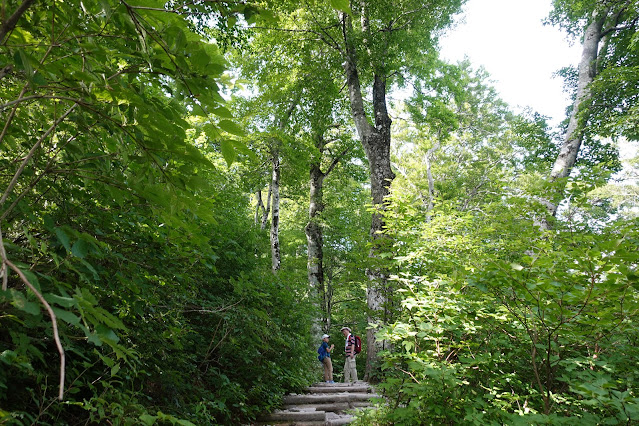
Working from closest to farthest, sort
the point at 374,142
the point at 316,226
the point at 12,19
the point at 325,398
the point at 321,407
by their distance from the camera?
the point at 12,19
the point at 321,407
the point at 325,398
the point at 374,142
the point at 316,226

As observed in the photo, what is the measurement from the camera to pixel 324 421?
17.7ft

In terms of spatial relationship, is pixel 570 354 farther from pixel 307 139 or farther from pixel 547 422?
pixel 307 139

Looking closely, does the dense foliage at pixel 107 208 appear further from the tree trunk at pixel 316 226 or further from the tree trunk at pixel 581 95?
the tree trunk at pixel 581 95

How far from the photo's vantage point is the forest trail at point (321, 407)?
5301 millimetres

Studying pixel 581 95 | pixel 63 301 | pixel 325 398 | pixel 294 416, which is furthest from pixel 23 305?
pixel 581 95

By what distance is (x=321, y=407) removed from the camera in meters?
6.11

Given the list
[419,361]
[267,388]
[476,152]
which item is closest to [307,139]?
[267,388]

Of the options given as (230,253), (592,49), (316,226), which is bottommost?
(230,253)

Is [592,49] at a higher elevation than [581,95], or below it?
higher

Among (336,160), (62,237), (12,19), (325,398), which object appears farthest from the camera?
(336,160)

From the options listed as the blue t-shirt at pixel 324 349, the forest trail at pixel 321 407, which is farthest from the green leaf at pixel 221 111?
the blue t-shirt at pixel 324 349

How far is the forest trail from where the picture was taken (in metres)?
5.30

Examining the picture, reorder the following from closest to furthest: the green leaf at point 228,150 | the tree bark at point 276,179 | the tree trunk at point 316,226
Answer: the green leaf at point 228,150
the tree bark at point 276,179
the tree trunk at point 316,226

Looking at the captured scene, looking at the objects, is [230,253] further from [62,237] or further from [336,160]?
[336,160]
